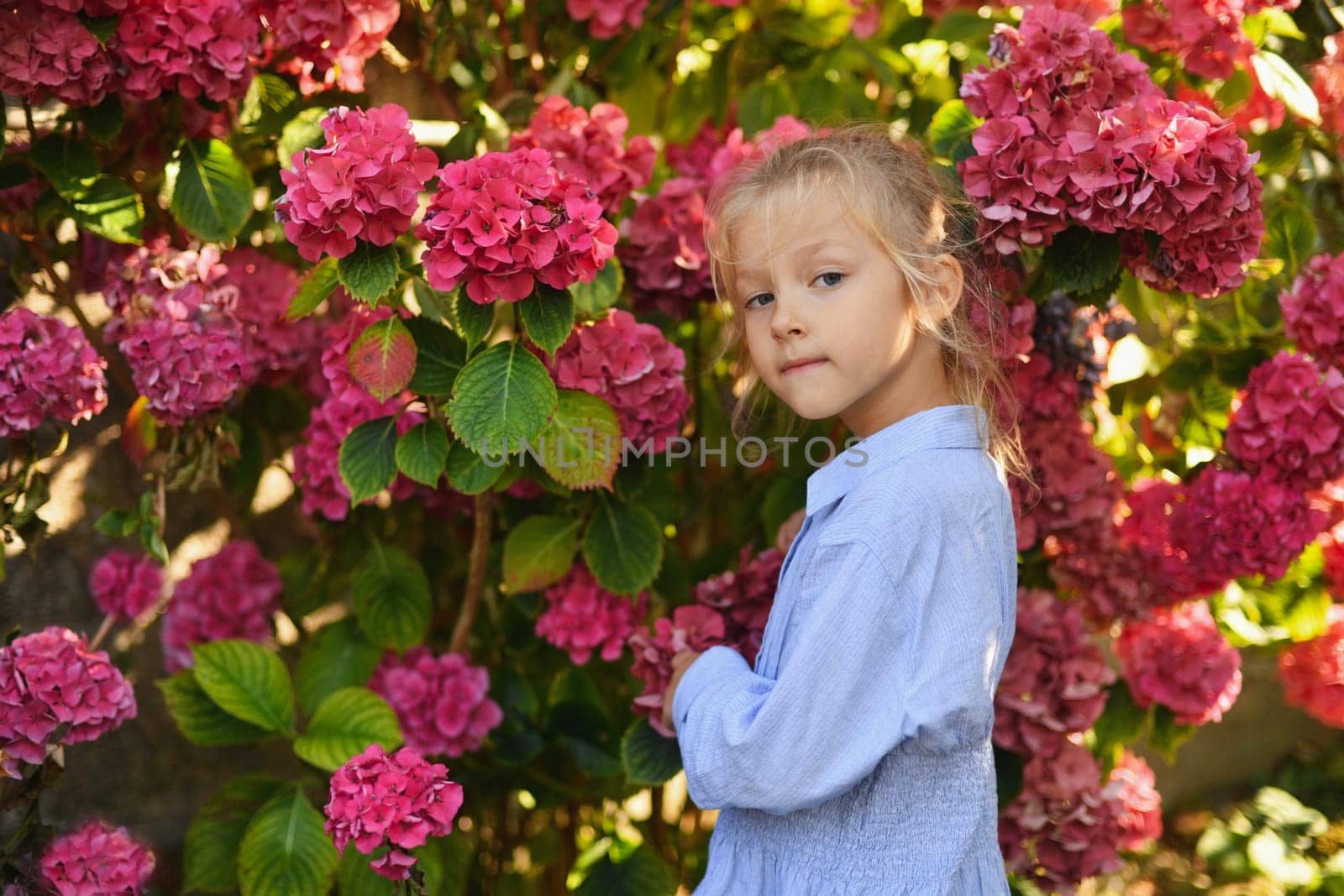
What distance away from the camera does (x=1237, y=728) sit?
277cm

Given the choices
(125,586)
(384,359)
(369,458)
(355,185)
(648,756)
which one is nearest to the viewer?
(355,185)

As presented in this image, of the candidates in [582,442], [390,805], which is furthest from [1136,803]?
[390,805]

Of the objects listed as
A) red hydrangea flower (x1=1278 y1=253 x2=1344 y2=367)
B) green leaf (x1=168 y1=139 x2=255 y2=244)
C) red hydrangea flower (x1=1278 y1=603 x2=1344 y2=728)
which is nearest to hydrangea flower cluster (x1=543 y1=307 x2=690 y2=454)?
green leaf (x1=168 y1=139 x2=255 y2=244)

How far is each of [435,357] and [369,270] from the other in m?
0.15

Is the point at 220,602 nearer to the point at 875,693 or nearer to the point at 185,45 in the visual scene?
the point at 185,45

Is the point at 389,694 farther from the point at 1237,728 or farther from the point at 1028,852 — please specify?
the point at 1237,728

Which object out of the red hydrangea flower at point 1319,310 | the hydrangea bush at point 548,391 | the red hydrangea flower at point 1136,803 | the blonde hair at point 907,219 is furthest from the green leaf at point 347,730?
the red hydrangea flower at point 1319,310

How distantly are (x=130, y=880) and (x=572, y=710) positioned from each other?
600 mm

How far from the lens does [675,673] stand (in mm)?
1354

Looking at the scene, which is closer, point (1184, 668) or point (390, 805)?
point (390, 805)

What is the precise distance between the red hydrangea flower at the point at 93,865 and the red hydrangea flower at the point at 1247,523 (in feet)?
4.68

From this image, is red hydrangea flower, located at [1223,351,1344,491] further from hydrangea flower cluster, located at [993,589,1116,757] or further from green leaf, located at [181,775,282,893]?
green leaf, located at [181,775,282,893]

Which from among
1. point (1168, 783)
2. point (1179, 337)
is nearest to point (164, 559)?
point (1179, 337)

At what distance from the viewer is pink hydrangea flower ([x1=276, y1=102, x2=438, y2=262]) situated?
113cm
